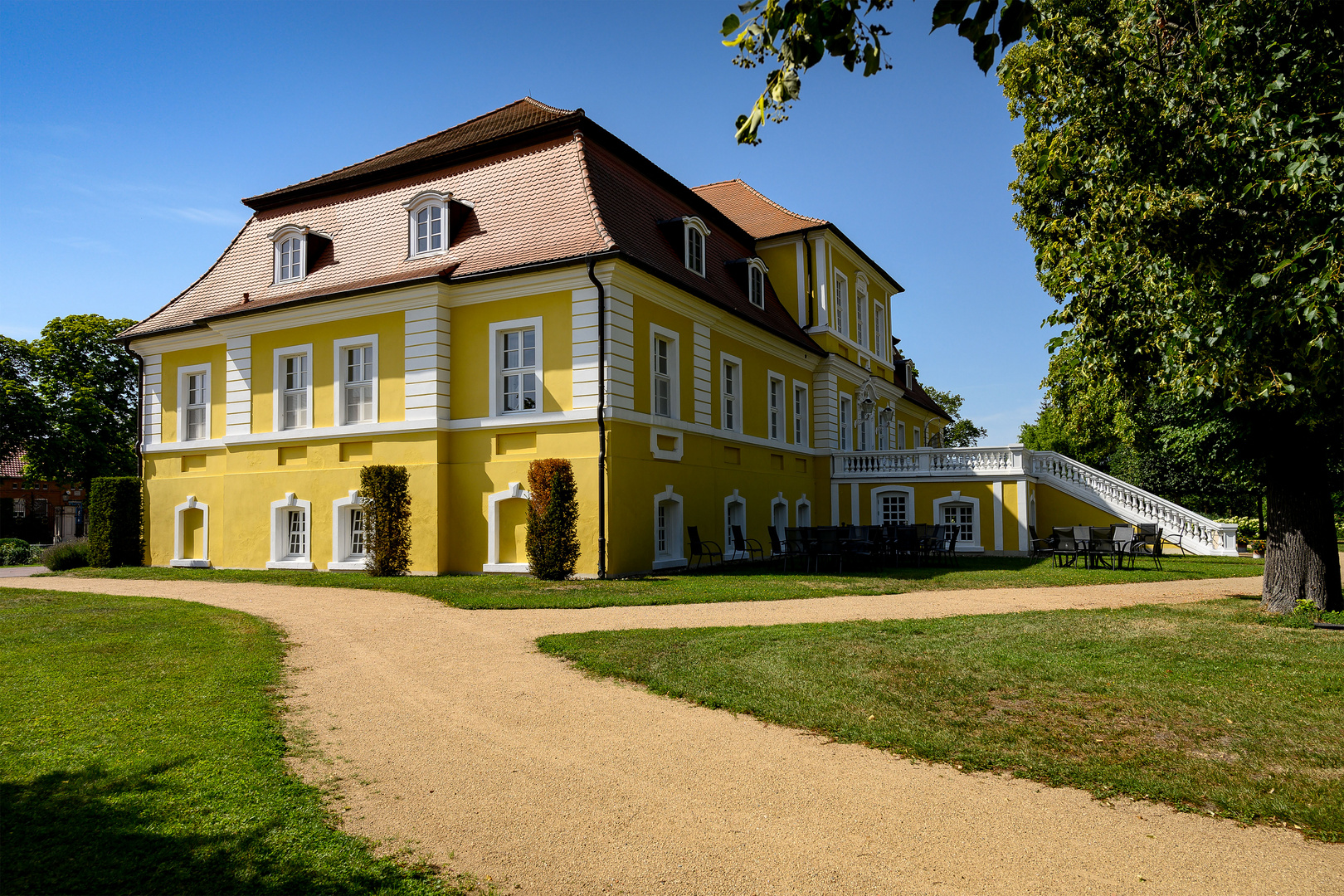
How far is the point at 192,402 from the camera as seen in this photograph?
23438mm

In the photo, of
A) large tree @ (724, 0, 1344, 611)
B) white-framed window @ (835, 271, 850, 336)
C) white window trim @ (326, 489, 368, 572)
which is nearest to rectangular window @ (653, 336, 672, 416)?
white window trim @ (326, 489, 368, 572)

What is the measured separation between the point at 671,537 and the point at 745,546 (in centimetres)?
324

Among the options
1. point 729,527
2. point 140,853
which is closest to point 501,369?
point 729,527

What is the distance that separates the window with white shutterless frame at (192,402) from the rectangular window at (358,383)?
5.89m

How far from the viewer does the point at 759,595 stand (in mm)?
13703

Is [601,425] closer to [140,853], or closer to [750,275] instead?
[750,275]

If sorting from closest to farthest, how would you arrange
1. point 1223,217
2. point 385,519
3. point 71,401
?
point 1223,217, point 385,519, point 71,401

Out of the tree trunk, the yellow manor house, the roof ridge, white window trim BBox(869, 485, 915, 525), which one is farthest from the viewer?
white window trim BBox(869, 485, 915, 525)

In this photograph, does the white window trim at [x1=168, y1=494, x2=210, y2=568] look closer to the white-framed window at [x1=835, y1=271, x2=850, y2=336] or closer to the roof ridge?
the roof ridge

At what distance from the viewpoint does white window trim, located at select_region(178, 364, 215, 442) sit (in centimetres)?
2280

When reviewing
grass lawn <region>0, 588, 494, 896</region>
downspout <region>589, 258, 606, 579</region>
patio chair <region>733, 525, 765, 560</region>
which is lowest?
grass lawn <region>0, 588, 494, 896</region>

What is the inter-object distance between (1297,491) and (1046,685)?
6.46 metres

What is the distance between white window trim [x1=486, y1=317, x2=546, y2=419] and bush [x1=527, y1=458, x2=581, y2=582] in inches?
64.4

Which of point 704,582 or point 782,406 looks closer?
point 704,582
